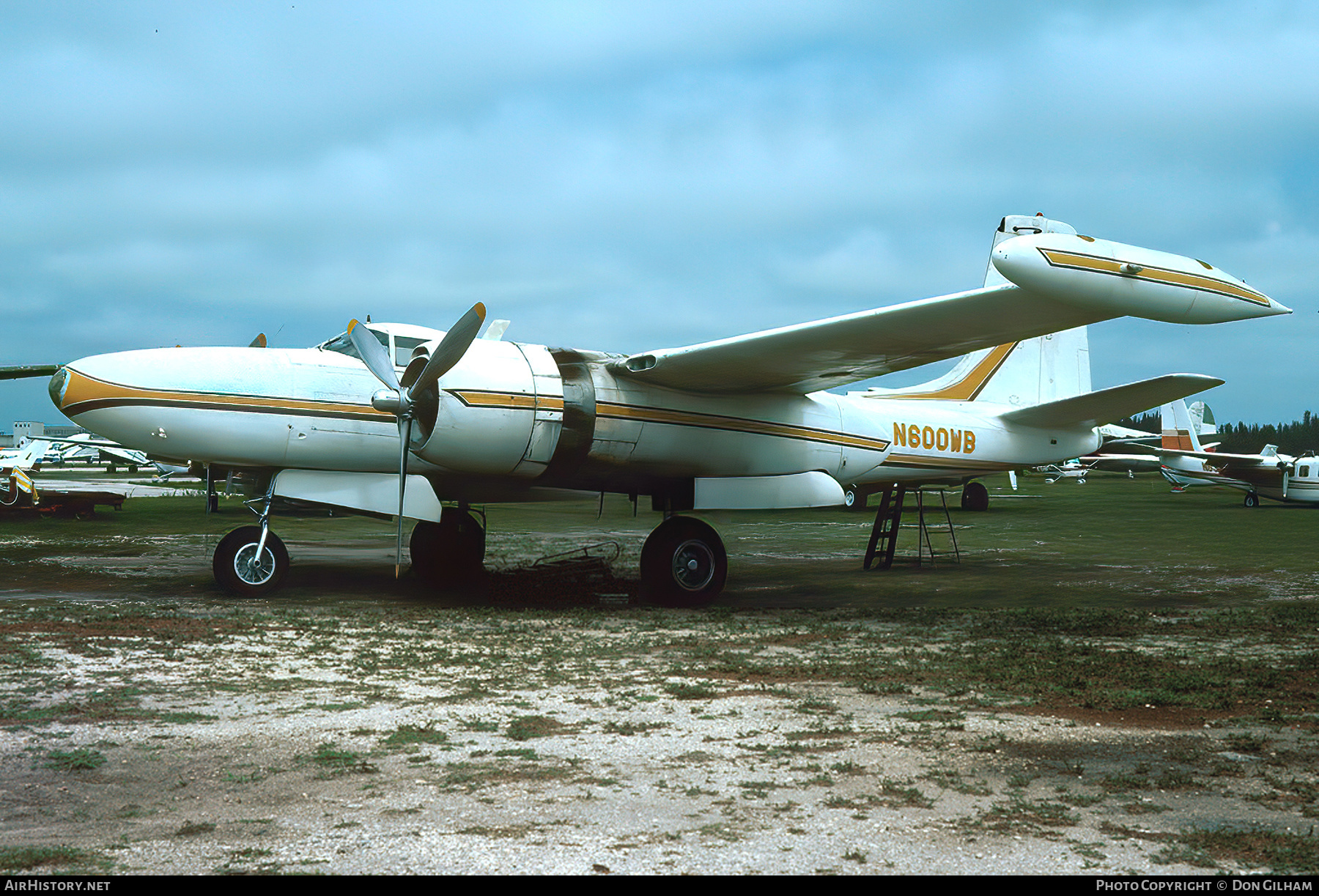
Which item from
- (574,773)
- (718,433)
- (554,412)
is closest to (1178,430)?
(718,433)

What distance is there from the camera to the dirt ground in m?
3.86

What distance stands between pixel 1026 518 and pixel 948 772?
2608 centimetres

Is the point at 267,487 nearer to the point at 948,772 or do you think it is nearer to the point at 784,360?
the point at 784,360

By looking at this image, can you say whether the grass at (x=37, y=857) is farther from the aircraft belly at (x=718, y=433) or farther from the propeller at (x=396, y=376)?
the aircraft belly at (x=718, y=433)

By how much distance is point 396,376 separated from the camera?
1156 centimetres

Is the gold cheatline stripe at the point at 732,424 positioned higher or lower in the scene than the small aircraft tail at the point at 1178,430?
lower

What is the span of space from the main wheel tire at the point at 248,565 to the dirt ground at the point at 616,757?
191 cm

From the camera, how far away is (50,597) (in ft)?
37.0

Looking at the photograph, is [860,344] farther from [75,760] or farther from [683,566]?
[75,760]

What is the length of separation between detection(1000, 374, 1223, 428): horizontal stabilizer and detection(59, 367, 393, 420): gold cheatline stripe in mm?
10115

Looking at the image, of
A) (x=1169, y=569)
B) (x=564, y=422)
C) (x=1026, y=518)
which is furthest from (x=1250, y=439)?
(x=564, y=422)

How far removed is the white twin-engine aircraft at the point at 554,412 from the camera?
10562mm

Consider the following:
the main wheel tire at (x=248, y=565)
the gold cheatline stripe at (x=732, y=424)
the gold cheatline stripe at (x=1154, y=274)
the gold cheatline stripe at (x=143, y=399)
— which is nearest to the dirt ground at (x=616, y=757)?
the main wheel tire at (x=248, y=565)

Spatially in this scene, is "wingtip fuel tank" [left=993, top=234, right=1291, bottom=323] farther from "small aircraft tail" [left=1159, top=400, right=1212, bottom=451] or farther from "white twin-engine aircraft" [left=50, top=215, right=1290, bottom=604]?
"small aircraft tail" [left=1159, top=400, right=1212, bottom=451]
